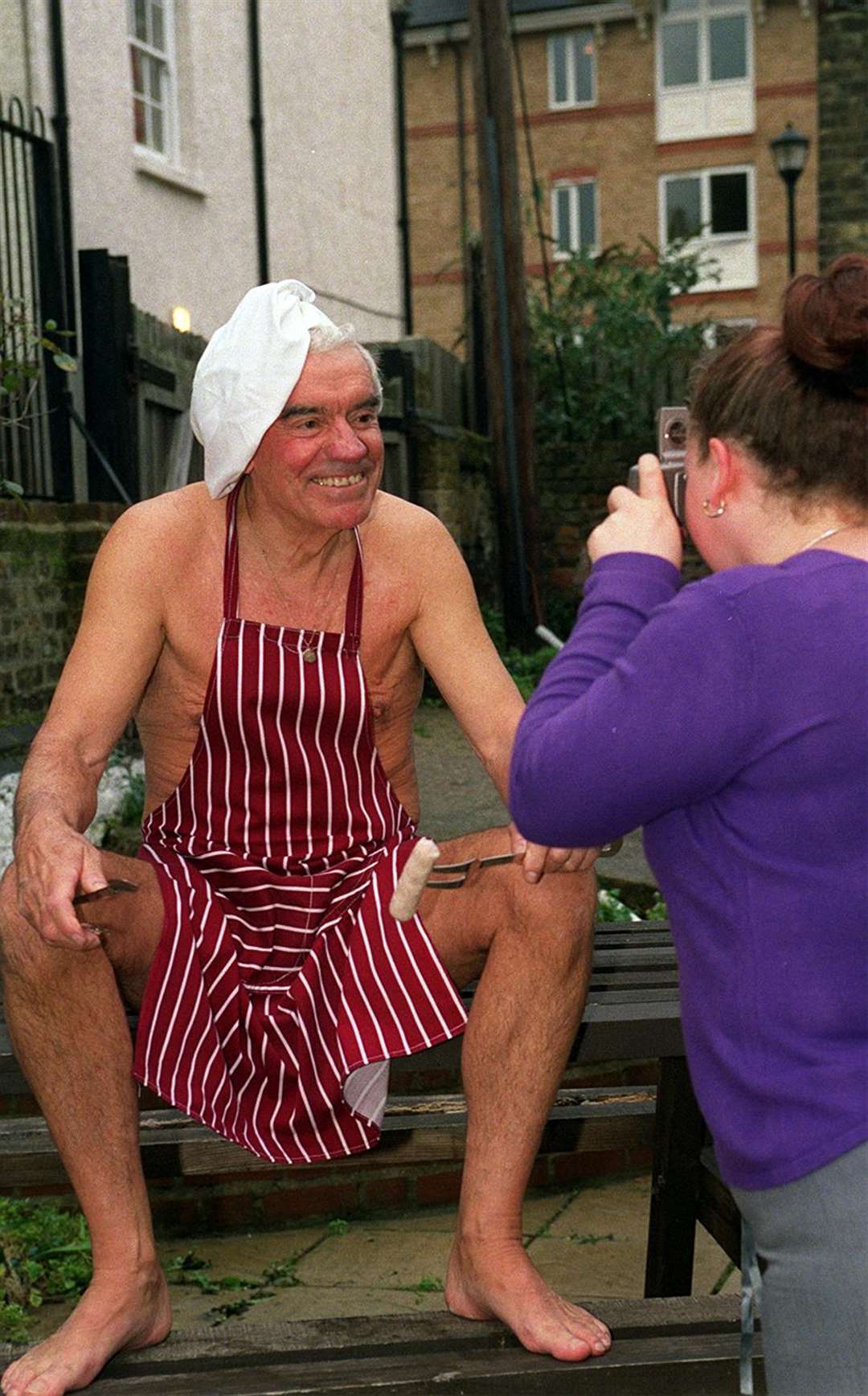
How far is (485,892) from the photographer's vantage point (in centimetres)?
261

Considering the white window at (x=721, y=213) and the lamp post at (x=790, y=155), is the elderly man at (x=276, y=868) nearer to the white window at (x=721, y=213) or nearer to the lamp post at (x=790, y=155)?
A: the lamp post at (x=790, y=155)

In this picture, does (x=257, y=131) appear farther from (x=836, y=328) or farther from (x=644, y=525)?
(x=836, y=328)

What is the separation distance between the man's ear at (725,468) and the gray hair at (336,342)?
3.61ft

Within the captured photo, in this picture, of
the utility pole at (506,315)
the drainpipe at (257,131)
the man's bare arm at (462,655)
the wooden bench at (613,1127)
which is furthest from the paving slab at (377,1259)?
the drainpipe at (257,131)

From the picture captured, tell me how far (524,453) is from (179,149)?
10.1 feet

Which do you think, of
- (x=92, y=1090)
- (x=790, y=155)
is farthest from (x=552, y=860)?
(x=790, y=155)

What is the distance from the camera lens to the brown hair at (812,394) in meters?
1.71

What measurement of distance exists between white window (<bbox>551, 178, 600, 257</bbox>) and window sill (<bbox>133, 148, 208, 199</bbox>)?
66.7 feet

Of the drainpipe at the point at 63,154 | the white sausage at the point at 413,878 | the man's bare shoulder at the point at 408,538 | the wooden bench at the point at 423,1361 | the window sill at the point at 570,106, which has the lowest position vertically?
the wooden bench at the point at 423,1361

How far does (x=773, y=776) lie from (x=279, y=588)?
4.57 ft

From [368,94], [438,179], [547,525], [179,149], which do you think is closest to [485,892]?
[179,149]

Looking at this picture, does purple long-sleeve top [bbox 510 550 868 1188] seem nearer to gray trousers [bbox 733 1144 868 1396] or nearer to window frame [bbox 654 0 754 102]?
gray trousers [bbox 733 1144 868 1396]

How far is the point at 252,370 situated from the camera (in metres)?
2.79

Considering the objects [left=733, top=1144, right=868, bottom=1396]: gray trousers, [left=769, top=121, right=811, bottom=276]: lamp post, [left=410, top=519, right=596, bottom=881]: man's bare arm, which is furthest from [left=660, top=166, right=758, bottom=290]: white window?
[left=733, top=1144, right=868, bottom=1396]: gray trousers
